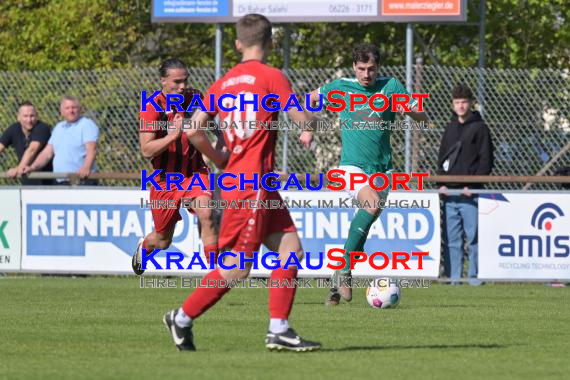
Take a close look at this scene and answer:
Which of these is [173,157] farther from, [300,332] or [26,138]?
[26,138]

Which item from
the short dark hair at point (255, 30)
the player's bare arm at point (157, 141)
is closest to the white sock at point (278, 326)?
the short dark hair at point (255, 30)

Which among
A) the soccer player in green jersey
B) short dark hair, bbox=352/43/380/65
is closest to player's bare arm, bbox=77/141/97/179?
the soccer player in green jersey

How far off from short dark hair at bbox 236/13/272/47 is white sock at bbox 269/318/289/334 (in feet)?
5.49

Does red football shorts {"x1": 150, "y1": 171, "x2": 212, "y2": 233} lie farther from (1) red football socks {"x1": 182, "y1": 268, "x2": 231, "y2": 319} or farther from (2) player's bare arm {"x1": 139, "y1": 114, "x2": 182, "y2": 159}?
(1) red football socks {"x1": 182, "y1": 268, "x2": 231, "y2": 319}

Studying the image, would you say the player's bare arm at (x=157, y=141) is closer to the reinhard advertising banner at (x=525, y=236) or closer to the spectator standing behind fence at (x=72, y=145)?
the spectator standing behind fence at (x=72, y=145)

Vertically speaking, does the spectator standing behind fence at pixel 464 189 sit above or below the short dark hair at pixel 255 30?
below

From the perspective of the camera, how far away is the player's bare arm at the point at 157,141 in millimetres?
11352

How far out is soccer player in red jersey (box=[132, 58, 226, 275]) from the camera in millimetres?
11656

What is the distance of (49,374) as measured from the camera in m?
7.57

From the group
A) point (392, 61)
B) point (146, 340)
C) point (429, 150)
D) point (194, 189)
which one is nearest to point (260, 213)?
point (146, 340)

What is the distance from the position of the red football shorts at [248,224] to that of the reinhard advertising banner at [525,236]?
798 centimetres

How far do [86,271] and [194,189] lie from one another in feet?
16.4

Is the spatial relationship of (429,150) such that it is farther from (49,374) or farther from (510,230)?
(49,374)

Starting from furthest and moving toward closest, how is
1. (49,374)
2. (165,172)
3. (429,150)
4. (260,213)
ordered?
(429,150)
(165,172)
(260,213)
(49,374)
